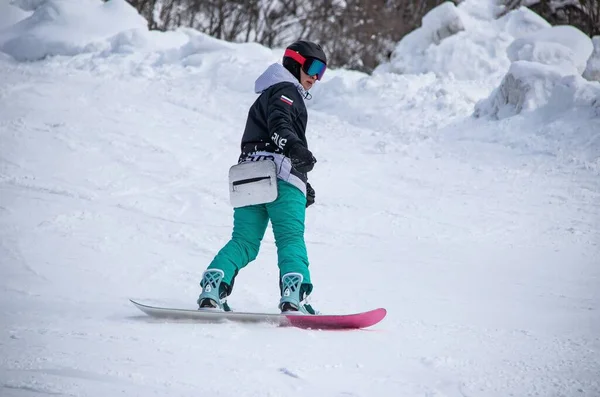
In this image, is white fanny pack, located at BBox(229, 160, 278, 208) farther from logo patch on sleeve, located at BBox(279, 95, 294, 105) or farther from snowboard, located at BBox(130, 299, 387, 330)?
snowboard, located at BBox(130, 299, 387, 330)

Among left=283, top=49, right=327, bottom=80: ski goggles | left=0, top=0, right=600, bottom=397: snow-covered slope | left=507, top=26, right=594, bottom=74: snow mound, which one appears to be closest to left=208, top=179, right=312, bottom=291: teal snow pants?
left=0, top=0, right=600, bottom=397: snow-covered slope

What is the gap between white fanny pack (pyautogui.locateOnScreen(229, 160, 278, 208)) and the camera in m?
3.38

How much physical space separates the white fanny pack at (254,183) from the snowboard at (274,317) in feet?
1.86

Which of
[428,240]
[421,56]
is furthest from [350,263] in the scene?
[421,56]

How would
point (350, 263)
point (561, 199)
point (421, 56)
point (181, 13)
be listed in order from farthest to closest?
point (181, 13) → point (421, 56) → point (561, 199) → point (350, 263)

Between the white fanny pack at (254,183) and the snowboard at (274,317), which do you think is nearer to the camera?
the snowboard at (274,317)

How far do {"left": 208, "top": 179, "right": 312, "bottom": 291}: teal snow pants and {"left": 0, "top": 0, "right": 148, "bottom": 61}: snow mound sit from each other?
32.5 feet

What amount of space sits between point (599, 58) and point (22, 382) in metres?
11.2

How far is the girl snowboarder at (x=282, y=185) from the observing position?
3.32m

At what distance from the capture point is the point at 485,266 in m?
5.26

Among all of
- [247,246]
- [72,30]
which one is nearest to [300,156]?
[247,246]

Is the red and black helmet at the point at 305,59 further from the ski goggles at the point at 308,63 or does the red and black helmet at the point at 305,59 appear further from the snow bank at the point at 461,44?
the snow bank at the point at 461,44

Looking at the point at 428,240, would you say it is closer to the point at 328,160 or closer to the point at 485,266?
the point at 485,266

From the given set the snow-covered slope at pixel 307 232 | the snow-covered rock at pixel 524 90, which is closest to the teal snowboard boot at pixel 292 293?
the snow-covered slope at pixel 307 232
